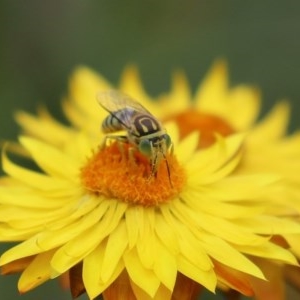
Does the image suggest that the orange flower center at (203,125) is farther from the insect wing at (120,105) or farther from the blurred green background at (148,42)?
the blurred green background at (148,42)

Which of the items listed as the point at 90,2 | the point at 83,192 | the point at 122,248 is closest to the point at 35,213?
the point at 83,192

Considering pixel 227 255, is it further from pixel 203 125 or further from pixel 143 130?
pixel 203 125

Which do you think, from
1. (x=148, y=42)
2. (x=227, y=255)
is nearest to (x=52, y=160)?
(x=227, y=255)

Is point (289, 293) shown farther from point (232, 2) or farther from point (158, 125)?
point (232, 2)

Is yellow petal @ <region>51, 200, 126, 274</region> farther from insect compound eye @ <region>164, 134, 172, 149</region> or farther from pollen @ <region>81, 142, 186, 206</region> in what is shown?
insect compound eye @ <region>164, 134, 172, 149</region>

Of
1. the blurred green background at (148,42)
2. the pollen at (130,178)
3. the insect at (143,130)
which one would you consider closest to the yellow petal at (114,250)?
the pollen at (130,178)
